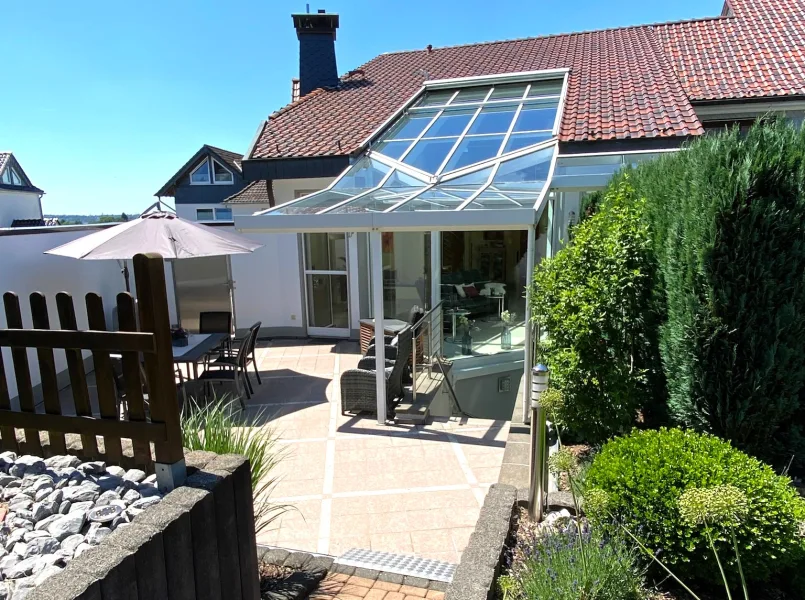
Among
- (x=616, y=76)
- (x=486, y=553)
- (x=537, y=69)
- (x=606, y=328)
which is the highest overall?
(x=537, y=69)

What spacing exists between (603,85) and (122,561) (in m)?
11.9

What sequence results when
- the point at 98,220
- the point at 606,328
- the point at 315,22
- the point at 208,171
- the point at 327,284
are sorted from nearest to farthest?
1. the point at 606,328
2. the point at 327,284
3. the point at 315,22
4. the point at 98,220
5. the point at 208,171

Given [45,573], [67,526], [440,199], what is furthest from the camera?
[440,199]

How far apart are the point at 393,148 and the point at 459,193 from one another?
9.72ft

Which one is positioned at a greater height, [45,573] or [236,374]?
[45,573]

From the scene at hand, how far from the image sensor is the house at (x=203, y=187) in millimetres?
31500

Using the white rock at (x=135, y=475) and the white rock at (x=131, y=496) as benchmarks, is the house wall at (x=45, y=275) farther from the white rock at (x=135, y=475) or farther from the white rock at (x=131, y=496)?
the white rock at (x=131, y=496)

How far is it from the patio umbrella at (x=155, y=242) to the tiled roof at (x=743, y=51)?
385 inches

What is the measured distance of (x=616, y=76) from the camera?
11.2 metres

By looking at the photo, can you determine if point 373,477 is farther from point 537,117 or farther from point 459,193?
point 537,117

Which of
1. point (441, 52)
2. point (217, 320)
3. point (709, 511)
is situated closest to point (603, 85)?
point (441, 52)

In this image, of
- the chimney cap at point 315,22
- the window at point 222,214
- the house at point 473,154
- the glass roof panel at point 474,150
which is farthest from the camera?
the window at point 222,214

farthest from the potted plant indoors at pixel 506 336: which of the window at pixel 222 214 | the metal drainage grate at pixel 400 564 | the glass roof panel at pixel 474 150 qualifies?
the window at pixel 222 214

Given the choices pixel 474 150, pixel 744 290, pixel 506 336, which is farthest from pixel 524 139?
pixel 744 290
